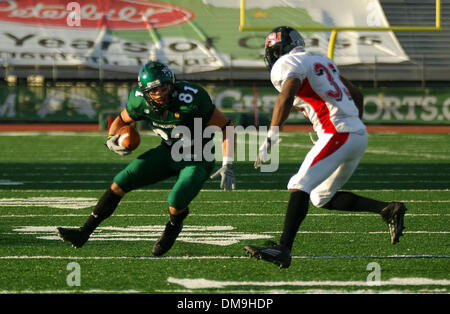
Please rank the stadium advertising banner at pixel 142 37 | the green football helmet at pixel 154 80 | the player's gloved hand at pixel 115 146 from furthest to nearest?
the stadium advertising banner at pixel 142 37
the player's gloved hand at pixel 115 146
the green football helmet at pixel 154 80

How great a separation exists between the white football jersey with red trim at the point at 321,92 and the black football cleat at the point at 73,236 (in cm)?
159

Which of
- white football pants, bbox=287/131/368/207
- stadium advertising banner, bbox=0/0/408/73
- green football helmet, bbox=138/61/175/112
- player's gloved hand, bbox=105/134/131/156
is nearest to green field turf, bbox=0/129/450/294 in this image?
white football pants, bbox=287/131/368/207

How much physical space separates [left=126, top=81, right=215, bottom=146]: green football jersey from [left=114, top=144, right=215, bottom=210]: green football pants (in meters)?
0.13

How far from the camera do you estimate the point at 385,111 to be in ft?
63.5

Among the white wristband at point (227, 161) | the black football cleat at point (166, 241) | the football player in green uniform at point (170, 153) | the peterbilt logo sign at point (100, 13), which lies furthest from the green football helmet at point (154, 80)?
the peterbilt logo sign at point (100, 13)

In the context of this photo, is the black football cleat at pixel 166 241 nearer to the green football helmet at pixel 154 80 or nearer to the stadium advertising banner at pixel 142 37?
the green football helmet at pixel 154 80

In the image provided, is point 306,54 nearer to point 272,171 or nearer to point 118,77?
point 272,171

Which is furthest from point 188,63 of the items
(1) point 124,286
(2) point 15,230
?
(1) point 124,286

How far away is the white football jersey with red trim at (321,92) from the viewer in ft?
14.6

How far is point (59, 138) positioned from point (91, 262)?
11.9m

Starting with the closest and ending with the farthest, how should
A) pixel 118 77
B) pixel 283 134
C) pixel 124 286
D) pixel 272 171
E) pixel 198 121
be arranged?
pixel 124 286
pixel 198 121
pixel 272 171
pixel 283 134
pixel 118 77

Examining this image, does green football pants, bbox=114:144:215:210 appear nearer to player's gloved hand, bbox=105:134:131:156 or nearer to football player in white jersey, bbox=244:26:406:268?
player's gloved hand, bbox=105:134:131:156

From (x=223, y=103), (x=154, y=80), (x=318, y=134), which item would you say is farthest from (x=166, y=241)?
(x=223, y=103)

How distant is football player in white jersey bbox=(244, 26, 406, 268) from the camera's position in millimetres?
4344
